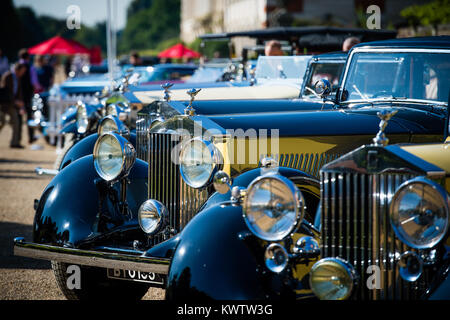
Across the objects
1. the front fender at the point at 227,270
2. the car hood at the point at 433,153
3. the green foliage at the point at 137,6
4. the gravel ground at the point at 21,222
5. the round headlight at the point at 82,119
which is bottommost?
the gravel ground at the point at 21,222

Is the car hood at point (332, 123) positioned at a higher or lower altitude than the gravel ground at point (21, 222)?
higher

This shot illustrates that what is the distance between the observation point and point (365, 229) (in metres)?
3.03

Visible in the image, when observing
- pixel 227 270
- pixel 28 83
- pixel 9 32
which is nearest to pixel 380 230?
pixel 227 270

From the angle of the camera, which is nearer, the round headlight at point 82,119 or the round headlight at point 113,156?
the round headlight at point 113,156

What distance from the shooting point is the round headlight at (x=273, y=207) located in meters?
3.01

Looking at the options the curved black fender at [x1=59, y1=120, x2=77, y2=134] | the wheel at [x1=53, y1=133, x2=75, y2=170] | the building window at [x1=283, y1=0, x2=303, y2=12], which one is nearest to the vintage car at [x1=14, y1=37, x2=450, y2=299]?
the wheel at [x1=53, y1=133, x2=75, y2=170]

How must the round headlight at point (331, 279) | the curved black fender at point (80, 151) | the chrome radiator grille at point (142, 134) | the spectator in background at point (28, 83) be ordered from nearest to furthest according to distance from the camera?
1. the round headlight at point (331, 279)
2. the chrome radiator grille at point (142, 134)
3. the curved black fender at point (80, 151)
4. the spectator in background at point (28, 83)

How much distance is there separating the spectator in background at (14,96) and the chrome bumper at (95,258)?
958cm

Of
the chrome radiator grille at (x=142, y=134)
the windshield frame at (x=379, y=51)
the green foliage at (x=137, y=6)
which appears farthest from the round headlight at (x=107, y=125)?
the green foliage at (x=137, y=6)

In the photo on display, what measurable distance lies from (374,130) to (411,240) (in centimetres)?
159

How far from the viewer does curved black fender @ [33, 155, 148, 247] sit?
14.2ft

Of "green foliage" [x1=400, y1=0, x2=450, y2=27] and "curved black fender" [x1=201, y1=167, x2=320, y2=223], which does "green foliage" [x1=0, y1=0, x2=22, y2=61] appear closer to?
"green foliage" [x1=400, y1=0, x2=450, y2=27]

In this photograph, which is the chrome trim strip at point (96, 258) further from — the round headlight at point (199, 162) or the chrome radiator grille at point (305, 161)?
the chrome radiator grille at point (305, 161)

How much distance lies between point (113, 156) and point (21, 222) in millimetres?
3279
